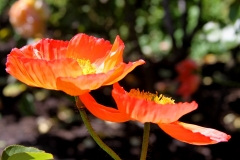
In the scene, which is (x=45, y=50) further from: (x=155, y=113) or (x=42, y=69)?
(x=155, y=113)

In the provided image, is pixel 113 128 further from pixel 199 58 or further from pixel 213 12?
pixel 213 12

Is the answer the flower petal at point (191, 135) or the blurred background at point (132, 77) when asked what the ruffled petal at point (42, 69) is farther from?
the blurred background at point (132, 77)

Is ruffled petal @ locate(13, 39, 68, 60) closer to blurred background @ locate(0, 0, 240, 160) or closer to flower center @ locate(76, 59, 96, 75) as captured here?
flower center @ locate(76, 59, 96, 75)

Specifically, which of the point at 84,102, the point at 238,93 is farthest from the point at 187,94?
the point at 84,102

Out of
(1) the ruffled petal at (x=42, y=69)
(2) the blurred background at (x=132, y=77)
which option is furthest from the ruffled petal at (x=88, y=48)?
(2) the blurred background at (x=132, y=77)

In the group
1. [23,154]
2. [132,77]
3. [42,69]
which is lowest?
[23,154]

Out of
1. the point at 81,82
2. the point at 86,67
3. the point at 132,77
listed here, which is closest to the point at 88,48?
the point at 86,67
